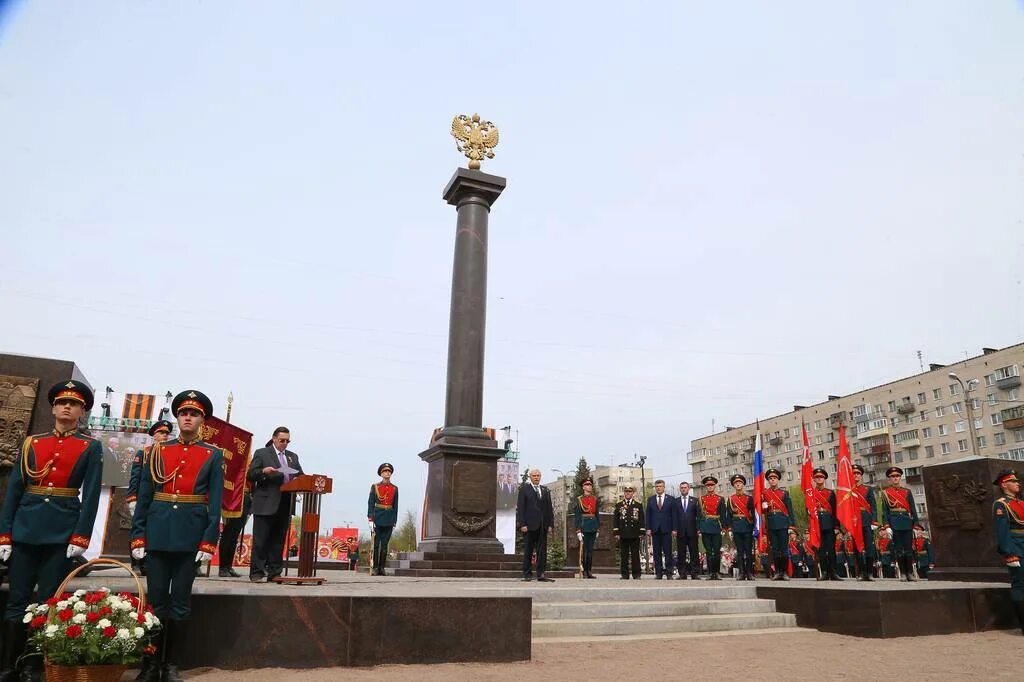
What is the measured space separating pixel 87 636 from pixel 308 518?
12.1 ft

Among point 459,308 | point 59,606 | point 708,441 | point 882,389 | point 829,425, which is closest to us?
point 59,606

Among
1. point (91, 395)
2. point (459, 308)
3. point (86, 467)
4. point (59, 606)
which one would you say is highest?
point (459, 308)

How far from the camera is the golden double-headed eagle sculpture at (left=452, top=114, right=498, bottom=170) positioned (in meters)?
15.9

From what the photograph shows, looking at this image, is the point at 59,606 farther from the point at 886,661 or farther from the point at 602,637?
the point at 886,661

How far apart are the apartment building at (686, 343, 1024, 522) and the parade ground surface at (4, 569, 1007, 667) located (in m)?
38.9

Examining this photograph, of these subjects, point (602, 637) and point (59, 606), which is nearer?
point (59, 606)

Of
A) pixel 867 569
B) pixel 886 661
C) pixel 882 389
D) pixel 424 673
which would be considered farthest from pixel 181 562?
pixel 882 389

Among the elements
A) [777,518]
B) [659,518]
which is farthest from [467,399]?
[777,518]

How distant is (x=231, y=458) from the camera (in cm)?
974

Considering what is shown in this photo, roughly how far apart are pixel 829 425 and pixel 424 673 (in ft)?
227

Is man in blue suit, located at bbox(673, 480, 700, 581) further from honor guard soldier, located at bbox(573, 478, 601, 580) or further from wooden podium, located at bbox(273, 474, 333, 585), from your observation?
wooden podium, located at bbox(273, 474, 333, 585)

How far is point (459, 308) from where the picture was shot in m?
14.4

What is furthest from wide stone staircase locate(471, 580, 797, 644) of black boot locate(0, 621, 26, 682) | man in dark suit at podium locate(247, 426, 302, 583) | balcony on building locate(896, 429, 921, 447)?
balcony on building locate(896, 429, 921, 447)

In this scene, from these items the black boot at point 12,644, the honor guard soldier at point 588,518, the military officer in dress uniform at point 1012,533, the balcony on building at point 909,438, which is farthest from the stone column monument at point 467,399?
the balcony on building at point 909,438
